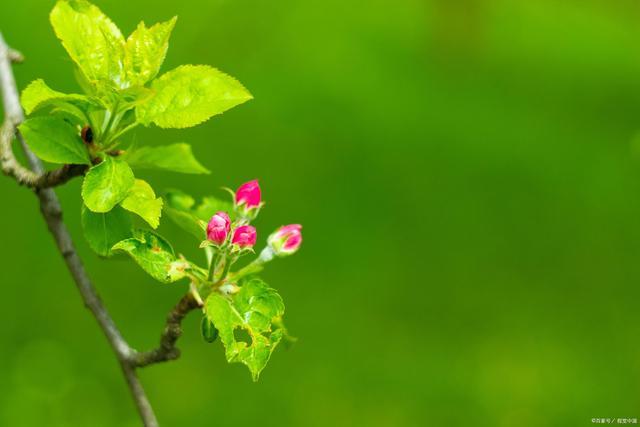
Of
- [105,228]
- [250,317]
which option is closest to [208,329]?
[250,317]

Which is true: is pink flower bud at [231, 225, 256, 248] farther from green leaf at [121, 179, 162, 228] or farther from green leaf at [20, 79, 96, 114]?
green leaf at [20, 79, 96, 114]

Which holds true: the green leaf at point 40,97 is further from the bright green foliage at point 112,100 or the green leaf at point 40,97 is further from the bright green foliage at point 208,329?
the bright green foliage at point 208,329

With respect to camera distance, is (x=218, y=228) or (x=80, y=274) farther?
(x=80, y=274)

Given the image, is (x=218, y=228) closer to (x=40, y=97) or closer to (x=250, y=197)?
(x=250, y=197)

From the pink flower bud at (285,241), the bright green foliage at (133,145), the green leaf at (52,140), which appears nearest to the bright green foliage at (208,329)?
the bright green foliage at (133,145)

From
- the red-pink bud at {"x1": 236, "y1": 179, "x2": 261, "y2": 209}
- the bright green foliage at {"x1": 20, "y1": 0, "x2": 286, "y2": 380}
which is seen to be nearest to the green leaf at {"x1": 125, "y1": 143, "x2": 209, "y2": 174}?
the bright green foliage at {"x1": 20, "y1": 0, "x2": 286, "y2": 380}

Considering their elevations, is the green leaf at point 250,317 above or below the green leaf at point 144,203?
below
